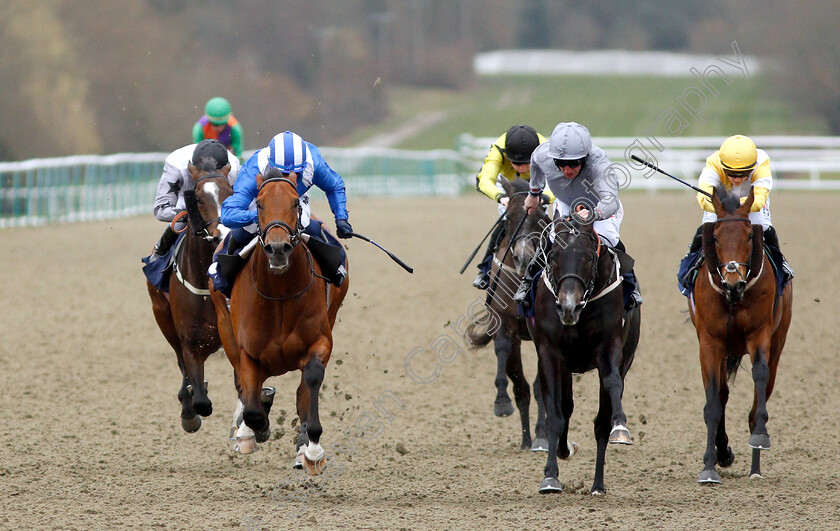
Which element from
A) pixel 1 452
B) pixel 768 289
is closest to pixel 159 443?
pixel 1 452

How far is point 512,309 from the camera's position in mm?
7777

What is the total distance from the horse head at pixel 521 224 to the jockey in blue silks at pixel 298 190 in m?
1.15

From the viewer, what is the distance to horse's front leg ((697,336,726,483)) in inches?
257

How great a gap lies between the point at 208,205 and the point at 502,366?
241 centimetres

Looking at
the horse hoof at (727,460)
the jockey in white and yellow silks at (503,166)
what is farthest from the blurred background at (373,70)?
the horse hoof at (727,460)

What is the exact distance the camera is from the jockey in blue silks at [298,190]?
244 inches

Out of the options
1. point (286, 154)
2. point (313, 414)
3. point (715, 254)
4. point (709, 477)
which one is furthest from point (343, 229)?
point (709, 477)

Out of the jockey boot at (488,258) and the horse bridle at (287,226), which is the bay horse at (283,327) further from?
the jockey boot at (488,258)

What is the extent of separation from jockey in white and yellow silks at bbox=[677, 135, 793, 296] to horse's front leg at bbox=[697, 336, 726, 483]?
0.59 m

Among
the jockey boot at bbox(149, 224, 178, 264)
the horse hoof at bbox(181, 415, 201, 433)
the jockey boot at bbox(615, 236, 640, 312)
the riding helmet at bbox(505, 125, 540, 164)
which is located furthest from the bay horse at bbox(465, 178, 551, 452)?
the jockey boot at bbox(149, 224, 178, 264)

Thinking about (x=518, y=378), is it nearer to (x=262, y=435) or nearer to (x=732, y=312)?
(x=732, y=312)

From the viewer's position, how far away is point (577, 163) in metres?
6.46

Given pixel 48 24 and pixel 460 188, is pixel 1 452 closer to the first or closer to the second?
pixel 48 24

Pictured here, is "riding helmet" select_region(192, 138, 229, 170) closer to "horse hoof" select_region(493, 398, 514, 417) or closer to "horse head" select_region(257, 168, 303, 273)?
"horse head" select_region(257, 168, 303, 273)
